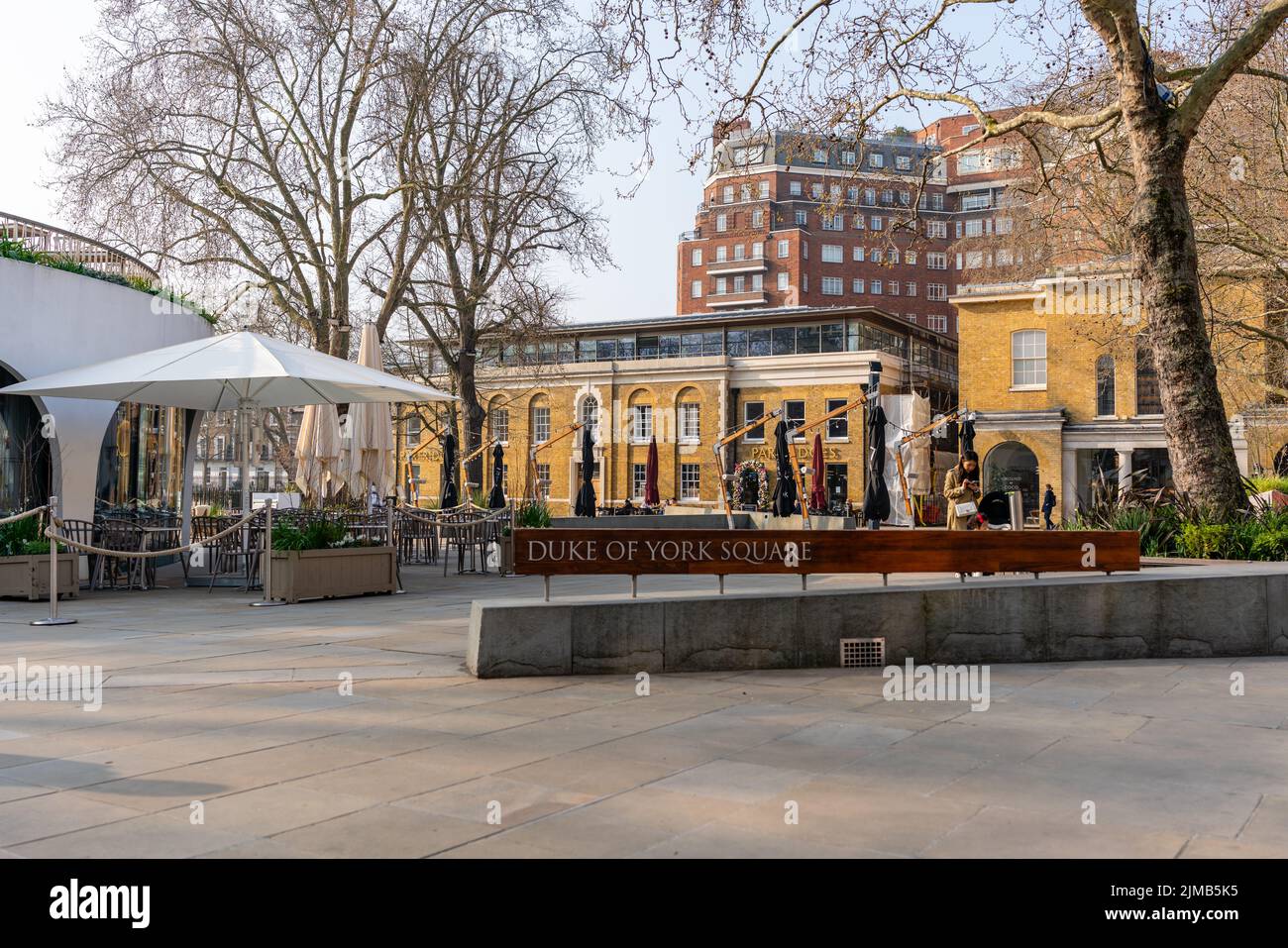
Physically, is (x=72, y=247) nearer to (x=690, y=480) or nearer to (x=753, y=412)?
(x=690, y=480)

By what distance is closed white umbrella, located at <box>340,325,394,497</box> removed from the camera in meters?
16.8

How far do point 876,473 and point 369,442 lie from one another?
878 cm

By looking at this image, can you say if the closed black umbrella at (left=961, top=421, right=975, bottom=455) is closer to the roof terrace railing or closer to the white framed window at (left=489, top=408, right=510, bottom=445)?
the roof terrace railing

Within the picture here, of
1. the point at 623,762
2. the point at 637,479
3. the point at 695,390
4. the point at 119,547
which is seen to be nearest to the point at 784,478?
the point at 119,547

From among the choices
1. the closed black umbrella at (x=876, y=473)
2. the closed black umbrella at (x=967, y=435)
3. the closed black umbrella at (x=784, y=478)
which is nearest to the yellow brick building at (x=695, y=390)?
the closed black umbrella at (x=967, y=435)

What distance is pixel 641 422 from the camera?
57750mm

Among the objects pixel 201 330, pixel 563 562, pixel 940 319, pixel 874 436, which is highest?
pixel 940 319

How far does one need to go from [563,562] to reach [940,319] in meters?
81.0

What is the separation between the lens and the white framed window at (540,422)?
195 feet

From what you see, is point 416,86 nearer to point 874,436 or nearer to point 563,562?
point 874,436
